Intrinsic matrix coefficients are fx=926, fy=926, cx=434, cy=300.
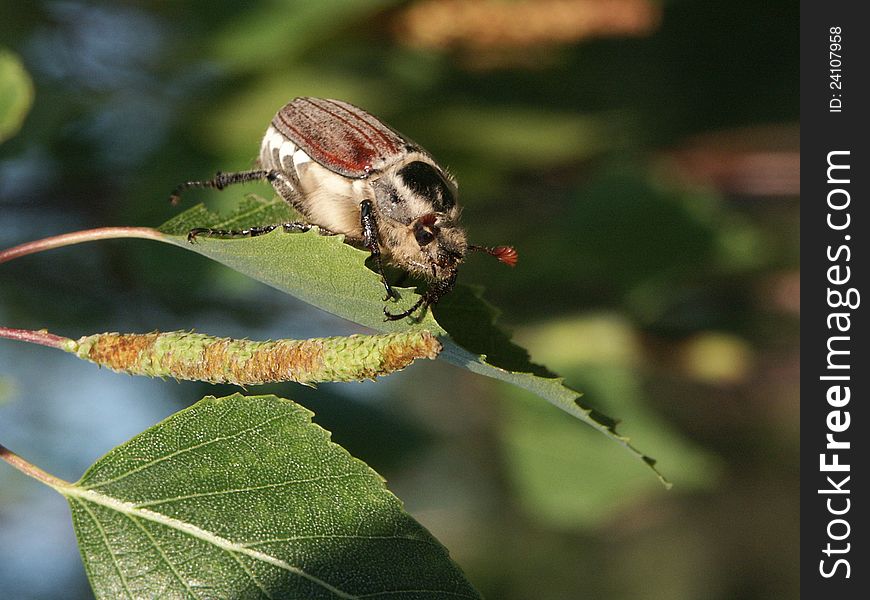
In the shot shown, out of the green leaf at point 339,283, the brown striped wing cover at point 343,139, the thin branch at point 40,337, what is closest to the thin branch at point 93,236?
the green leaf at point 339,283

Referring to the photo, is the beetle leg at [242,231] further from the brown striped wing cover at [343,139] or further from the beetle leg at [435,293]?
the beetle leg at [435,293]

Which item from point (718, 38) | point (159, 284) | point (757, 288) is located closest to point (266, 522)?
point (159, 284)

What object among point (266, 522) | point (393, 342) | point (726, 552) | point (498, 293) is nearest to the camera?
point (393, 342)

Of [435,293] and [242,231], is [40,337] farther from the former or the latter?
[435,293]

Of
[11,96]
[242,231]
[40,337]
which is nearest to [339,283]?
[242,231]

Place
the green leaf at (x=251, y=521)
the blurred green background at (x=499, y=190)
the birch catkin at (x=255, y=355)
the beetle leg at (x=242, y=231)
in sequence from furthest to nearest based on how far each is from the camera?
the blurred green background at (x=499, y=190), the beetle leg at (x=242, y=231), the green leaf at (x=251, y=521), the birch catkin at (x=255, y=355)

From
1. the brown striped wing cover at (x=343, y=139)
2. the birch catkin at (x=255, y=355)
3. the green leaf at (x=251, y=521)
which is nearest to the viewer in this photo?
the birch catkin at (x=255, y=355)

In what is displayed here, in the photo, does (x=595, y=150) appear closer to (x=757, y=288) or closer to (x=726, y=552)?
(x=757, y=288)
